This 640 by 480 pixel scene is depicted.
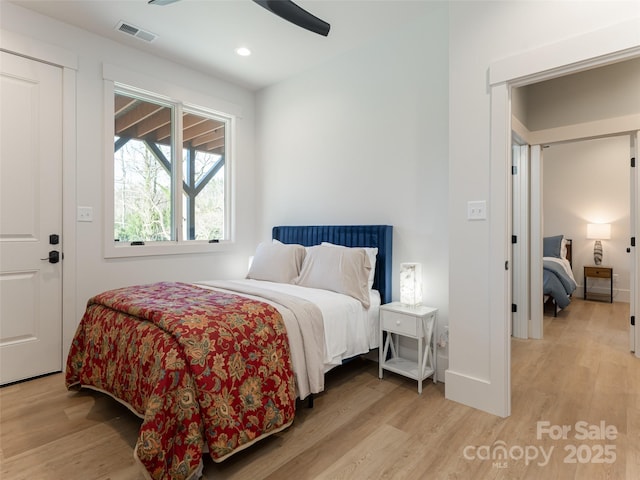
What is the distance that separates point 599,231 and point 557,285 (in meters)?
2.05

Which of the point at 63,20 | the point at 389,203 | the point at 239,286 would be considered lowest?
the point at 239,286

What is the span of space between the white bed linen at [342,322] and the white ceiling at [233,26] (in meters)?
2.23

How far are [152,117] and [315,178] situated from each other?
184 cm

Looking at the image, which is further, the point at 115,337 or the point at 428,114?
the point at 428,114

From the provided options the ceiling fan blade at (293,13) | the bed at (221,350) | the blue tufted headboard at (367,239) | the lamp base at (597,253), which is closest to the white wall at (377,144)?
the blue tufted headboard at (367,239)

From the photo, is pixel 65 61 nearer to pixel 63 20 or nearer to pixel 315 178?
pixel 63 20

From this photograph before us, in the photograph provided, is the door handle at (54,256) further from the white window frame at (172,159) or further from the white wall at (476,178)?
the white wall at (476,178)

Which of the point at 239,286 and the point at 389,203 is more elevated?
the point at 389,203

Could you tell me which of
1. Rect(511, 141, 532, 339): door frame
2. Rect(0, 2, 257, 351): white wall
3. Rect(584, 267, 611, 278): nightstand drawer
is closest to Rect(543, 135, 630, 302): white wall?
Rect(584, 267, 611, 278): nightstand drawer

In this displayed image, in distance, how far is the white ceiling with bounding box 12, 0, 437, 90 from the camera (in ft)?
8.91

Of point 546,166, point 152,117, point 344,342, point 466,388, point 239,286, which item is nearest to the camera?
point 466,388

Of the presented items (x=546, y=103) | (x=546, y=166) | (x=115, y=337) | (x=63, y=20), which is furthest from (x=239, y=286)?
(x=546, y=166)

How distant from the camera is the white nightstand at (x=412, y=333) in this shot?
2.52m

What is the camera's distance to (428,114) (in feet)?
9.39
